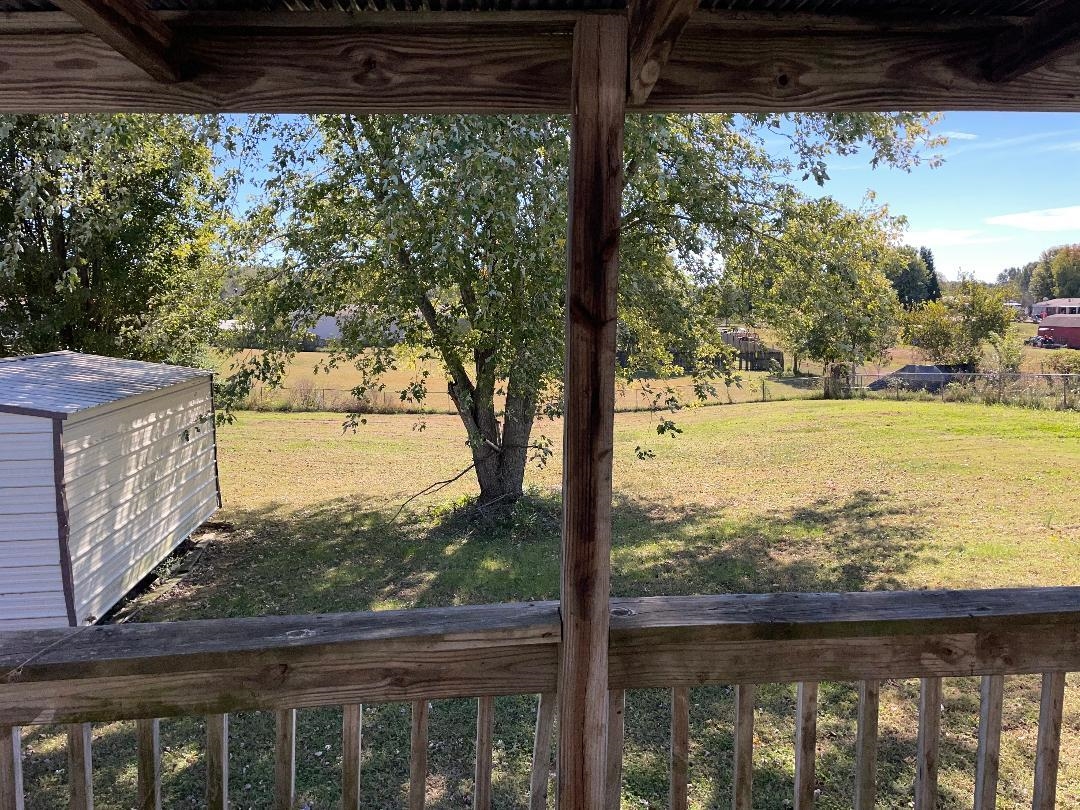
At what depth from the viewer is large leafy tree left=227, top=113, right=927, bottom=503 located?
5.33 meters

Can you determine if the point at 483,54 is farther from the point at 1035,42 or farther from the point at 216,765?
the point at 216,765

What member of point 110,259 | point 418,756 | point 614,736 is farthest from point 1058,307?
point 418,756

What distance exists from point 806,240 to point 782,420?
10.0 m

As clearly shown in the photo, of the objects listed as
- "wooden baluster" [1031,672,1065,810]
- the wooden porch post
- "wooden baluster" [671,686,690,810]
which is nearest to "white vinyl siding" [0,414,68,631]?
the wooden porch post

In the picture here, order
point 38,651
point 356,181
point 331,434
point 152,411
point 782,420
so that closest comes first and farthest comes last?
1. point 38,651
2. point 356,181
3. point 152,411
4. point 331,434
5. point 782,420

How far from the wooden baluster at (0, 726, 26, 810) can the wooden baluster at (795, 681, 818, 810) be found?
62.3 inches

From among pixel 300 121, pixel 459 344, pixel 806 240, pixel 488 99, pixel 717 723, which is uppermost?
pixel 300 121

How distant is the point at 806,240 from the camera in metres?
6.91

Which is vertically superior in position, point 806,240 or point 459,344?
point 806,240

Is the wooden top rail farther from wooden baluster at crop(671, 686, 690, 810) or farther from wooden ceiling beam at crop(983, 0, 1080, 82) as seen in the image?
wooden ceiling beam at crop(983, 0, 1080, 82)

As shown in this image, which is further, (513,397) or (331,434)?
(331,434)

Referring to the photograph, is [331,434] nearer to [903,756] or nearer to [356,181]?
[356,181]

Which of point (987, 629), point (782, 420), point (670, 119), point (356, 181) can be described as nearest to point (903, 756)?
point (987, 629)

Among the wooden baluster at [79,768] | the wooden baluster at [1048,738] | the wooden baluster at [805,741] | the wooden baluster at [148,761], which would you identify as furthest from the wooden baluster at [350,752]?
the wooden baluster at [1048,738]
